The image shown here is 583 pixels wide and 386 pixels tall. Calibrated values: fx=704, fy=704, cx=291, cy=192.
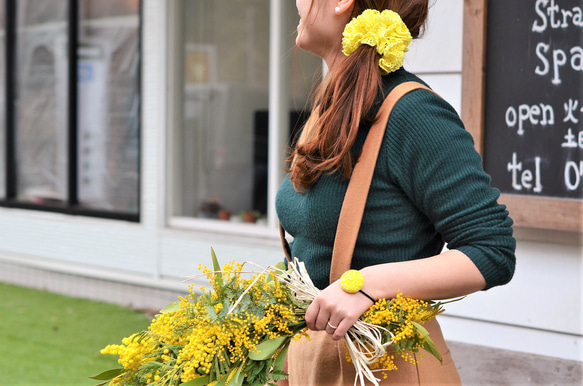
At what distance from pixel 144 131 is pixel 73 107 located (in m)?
1.33

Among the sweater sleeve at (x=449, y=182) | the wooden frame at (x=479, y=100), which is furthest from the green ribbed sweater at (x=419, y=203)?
the wooden frame at (x=479, y=100)

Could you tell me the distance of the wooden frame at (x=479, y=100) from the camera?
11.4 feet

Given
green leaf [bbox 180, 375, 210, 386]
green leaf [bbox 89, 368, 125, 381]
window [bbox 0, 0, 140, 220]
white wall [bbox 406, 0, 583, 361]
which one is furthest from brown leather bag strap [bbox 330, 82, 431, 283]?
window [bbox 0, 0, 140, 220]

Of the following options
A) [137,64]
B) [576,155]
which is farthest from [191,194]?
[576,155]

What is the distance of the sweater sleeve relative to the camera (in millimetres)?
1408

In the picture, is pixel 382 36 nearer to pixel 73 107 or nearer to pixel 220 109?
pixel 220 109

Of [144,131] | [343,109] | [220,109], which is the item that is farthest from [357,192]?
[220,109]

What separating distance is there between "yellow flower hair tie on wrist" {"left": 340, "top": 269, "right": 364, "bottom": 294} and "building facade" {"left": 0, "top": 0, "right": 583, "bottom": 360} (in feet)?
13.8

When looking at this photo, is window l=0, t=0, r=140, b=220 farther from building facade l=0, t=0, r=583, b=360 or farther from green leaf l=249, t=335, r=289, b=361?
green leaf l=249, t=335, r=289, b=361

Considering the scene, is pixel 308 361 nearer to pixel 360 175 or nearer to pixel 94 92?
pixel 360 175

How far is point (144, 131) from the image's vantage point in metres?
6.41

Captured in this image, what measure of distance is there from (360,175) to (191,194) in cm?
523

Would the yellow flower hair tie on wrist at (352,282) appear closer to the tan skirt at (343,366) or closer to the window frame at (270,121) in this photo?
the tan skirt at (343,366)

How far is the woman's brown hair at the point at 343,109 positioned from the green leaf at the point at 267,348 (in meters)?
0.35
